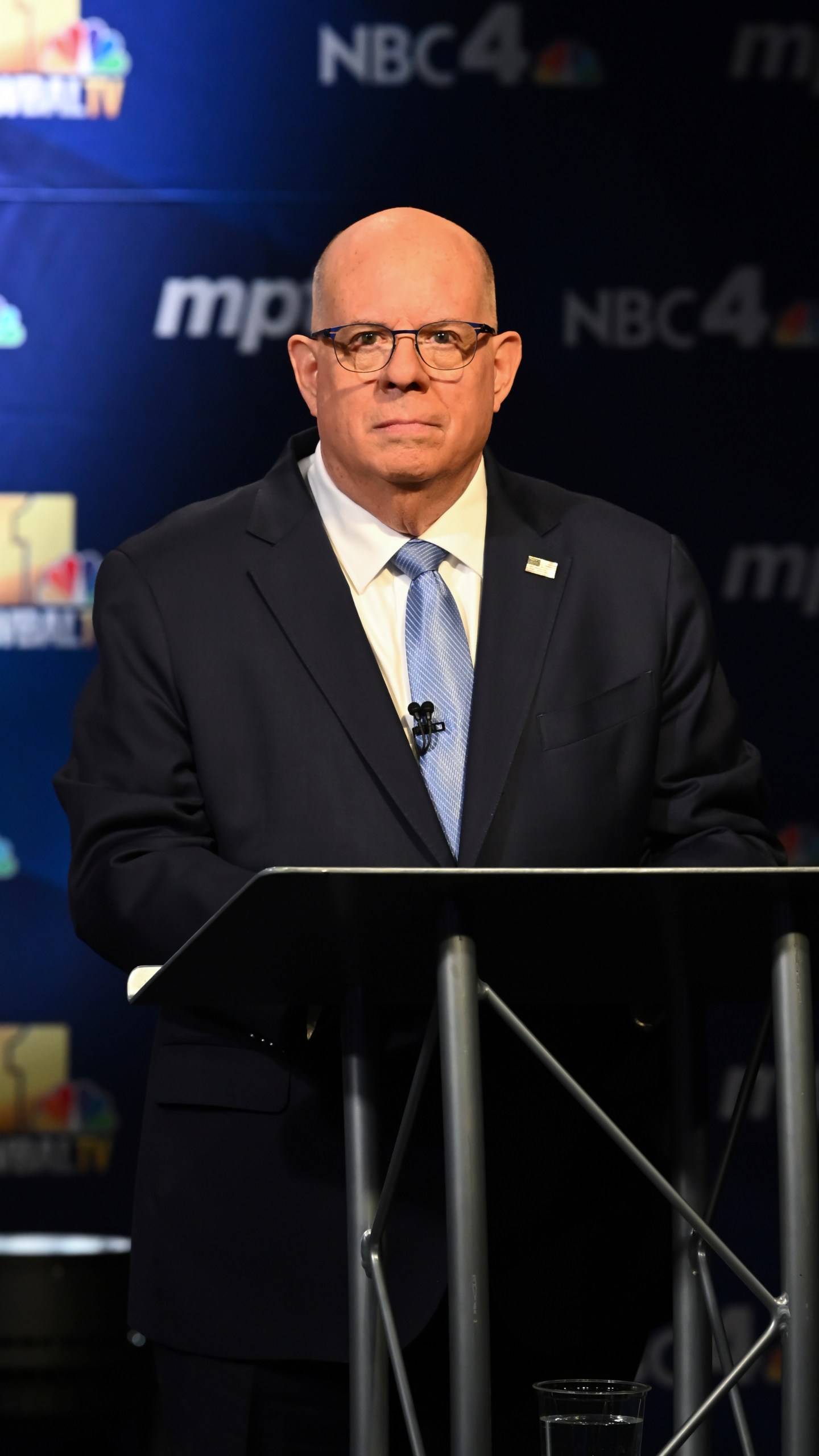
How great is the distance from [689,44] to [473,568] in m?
1.91

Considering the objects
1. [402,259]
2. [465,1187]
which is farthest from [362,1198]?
[402,259]

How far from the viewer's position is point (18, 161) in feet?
11.8

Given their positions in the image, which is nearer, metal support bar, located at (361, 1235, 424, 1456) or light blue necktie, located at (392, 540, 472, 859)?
metal support bar, located at (361, 1235, 424, 1456)

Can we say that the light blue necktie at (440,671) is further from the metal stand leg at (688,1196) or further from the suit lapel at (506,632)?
the metal stand leg at (688,1196)

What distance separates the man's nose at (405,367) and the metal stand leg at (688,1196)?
81 cm

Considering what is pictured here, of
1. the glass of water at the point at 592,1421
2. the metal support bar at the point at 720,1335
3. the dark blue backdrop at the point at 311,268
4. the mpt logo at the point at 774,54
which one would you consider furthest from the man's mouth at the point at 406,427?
the mpt logo at the point at 774,54

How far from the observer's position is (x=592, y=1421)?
152 cm

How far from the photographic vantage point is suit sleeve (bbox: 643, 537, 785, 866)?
2152 millimetres

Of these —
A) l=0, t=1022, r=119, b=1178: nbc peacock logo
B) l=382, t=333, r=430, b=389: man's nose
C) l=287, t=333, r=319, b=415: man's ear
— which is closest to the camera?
l=382, t=333, r=430, b=389: man's nose

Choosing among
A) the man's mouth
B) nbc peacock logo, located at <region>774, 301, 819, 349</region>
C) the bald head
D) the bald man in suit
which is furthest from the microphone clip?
nbc peacock logo, located at <region>774, 301, 819, 349</region>

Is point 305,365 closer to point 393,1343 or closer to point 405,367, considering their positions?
point 405,367

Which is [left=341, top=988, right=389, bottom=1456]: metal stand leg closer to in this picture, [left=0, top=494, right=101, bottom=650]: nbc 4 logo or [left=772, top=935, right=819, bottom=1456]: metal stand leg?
[left=772, top=935, right=819, bottom=1456]: metal stand leg

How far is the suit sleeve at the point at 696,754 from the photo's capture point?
2152 mm

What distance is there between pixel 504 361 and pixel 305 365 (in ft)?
0.84
